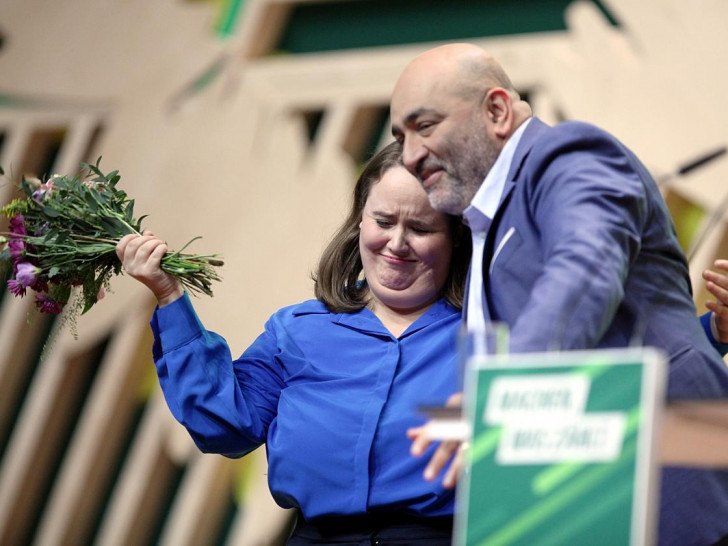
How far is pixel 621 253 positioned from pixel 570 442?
17.4 inches

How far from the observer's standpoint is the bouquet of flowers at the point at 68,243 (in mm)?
2385

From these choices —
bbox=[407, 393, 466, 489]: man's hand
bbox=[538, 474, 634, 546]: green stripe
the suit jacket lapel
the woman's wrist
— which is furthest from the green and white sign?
the woman's wrist

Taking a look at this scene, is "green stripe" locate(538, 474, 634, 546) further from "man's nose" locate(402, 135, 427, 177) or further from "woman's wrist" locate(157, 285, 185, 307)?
"woman's wrist" locate(157, 285, 185, 307)

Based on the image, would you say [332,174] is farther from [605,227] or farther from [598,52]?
[605,227]

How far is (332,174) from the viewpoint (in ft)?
14.0

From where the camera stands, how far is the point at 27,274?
2369 mm

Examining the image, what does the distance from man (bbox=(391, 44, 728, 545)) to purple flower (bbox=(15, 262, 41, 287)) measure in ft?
2.82

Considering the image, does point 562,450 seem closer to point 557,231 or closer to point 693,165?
point 557,231

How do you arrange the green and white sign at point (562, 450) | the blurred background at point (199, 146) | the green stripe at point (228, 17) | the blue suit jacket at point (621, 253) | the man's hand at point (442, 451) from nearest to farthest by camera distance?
1. the green and white sign at point (562, 450)
2. the man's hand at point (442, 451)
3. the blue suit jacket at point (621, 253)
4. the blurred background at point (199, 146)
5. the green stripe at point (228, 17)

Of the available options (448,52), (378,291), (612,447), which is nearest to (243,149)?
(378,291)

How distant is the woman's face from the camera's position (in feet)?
7.64

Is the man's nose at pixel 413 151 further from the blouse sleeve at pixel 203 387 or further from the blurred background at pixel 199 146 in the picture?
the blurred background at pixel 199 146

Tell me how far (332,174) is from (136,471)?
1387 mm

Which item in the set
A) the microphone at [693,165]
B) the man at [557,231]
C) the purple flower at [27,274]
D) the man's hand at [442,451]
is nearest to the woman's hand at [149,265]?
the purple flower at [27,274]
